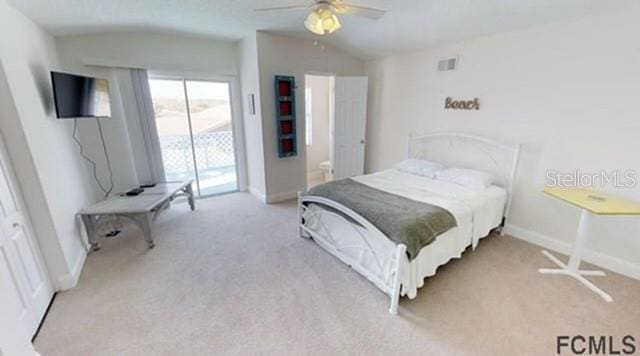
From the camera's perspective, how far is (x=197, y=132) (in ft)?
14.4

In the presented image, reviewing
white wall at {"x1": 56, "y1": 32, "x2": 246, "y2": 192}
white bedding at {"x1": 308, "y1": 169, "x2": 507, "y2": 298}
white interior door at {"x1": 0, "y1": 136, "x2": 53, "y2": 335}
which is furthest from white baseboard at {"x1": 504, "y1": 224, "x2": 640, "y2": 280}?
white wall at {"x1": 56, "y1": 32, "x2": 246, "y2": 192}

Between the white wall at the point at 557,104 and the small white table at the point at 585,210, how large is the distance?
26 centimetres

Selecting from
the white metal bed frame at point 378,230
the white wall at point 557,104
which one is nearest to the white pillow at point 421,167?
the white metal bed frame at point 378,230

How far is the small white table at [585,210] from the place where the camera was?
2.13m

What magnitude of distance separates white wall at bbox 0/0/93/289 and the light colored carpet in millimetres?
336

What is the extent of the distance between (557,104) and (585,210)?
1.13 meters

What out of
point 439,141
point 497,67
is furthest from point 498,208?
point 497,67

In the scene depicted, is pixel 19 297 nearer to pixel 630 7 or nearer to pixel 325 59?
pixel 325 59

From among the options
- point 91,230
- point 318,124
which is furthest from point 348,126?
point 91,230

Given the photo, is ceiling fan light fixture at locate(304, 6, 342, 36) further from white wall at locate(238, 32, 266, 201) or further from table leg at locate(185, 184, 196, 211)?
table leg at locate(185, 184, 196, 211)

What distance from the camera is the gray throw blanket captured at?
2012 mm

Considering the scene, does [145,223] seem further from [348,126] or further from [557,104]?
[557,104]

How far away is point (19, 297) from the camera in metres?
1.79

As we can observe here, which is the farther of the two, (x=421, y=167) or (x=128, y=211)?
(x=421, y=167)
